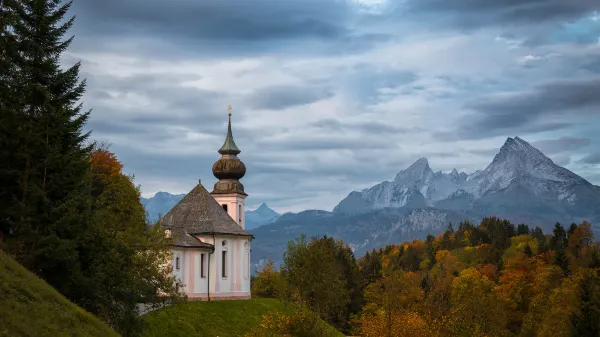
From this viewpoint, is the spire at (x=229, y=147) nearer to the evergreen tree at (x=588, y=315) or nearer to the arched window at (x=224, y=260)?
the arched window at (x=224, y=260)

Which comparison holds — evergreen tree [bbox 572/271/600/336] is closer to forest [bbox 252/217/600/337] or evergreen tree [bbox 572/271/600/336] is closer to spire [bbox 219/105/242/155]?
forest [bbox 252/217/600/337]

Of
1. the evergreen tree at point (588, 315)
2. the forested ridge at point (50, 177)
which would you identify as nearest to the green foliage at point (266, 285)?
the evergreen tree at point (588, 315)

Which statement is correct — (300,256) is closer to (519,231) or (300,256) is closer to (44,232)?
(44,232)

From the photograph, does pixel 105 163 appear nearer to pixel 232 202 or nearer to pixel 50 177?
pixel 232 202

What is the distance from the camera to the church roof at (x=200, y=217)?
8431cm

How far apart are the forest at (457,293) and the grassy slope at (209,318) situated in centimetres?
366

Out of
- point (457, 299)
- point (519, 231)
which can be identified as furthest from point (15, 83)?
point (519, 231)

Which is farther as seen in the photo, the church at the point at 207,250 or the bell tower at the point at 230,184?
the bell tower at the point at 230,184

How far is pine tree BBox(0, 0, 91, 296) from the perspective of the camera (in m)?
39.9

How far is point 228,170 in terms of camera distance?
99000mm

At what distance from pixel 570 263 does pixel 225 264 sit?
47.2 m

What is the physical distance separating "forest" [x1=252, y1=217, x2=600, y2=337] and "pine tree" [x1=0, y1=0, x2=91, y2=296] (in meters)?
12.2

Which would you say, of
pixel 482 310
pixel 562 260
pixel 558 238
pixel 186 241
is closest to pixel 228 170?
pixel 186 241

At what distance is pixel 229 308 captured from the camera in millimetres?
75438
